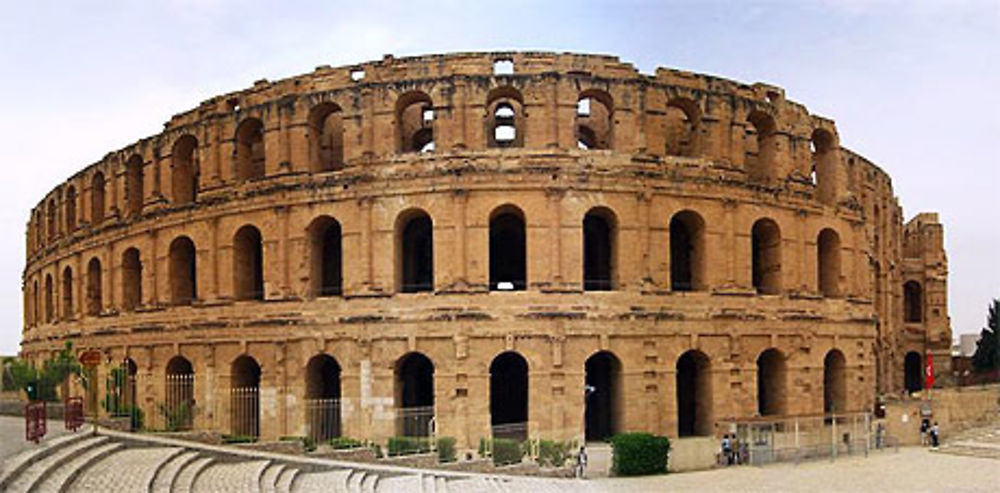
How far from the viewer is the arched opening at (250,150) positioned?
84.5 feet

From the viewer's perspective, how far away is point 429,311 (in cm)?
2247

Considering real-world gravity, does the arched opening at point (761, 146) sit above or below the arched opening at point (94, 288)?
above

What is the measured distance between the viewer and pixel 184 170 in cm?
2772

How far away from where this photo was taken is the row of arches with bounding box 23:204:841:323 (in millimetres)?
24266

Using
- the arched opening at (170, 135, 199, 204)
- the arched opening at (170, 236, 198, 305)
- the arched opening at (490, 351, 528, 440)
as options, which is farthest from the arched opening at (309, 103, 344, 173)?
the arched opening at (490, 351, 528, 440)

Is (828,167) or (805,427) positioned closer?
(805,427)

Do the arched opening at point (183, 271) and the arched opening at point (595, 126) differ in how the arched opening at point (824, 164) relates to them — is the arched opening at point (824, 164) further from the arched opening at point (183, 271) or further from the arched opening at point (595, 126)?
the arched opening at point (183, 271)

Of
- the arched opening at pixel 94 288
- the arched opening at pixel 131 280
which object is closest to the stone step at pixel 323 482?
the arched opening at pixel 131 280

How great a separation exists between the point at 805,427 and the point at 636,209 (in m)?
7.01

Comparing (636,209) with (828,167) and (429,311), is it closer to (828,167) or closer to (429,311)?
(429,311)

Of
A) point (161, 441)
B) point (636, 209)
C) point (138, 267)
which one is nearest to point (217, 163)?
point (138, 267)

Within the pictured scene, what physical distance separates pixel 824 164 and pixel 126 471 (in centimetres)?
2235

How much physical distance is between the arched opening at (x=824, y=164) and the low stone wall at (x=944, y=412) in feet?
21.7

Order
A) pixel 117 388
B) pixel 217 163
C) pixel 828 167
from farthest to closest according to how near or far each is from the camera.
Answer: pixel 828 167 < pixel 217 163 < pixel 117 388
